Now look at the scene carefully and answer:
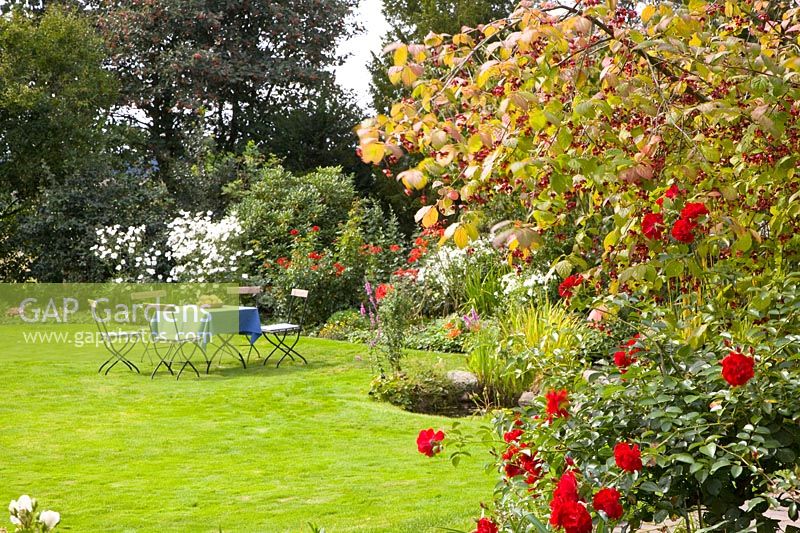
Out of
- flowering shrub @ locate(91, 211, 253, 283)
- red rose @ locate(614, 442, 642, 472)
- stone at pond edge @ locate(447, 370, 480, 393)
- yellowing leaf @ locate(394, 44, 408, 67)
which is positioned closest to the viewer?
red rose @ locate(614, 442, 642, 472)

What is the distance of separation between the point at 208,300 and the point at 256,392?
2.17m

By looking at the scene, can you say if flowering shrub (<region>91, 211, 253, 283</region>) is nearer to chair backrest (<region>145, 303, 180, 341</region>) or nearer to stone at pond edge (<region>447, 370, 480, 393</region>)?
chair backrest (<region>145, 303, 180, 341</region>)

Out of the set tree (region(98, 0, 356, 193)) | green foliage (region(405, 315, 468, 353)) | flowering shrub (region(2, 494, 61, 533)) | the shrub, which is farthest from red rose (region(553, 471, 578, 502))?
tree (region(98, 0, 356, 193))

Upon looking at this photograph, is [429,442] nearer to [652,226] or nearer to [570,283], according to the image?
[570,283]

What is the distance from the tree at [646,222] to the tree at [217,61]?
47.0 feet

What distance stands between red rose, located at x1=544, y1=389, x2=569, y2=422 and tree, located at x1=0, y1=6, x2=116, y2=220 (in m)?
12.8

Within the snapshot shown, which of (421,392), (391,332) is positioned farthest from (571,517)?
(391,332)

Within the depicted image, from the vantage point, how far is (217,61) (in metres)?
17.8

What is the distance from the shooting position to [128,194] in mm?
14609

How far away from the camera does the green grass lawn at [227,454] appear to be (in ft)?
15.1

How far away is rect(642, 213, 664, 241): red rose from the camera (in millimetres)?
3104

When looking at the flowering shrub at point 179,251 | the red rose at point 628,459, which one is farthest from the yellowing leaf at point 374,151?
the flowering shrub at point 179,251

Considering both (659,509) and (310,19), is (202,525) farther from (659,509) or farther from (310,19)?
(310,19)

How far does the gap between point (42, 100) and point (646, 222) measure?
1333cm
